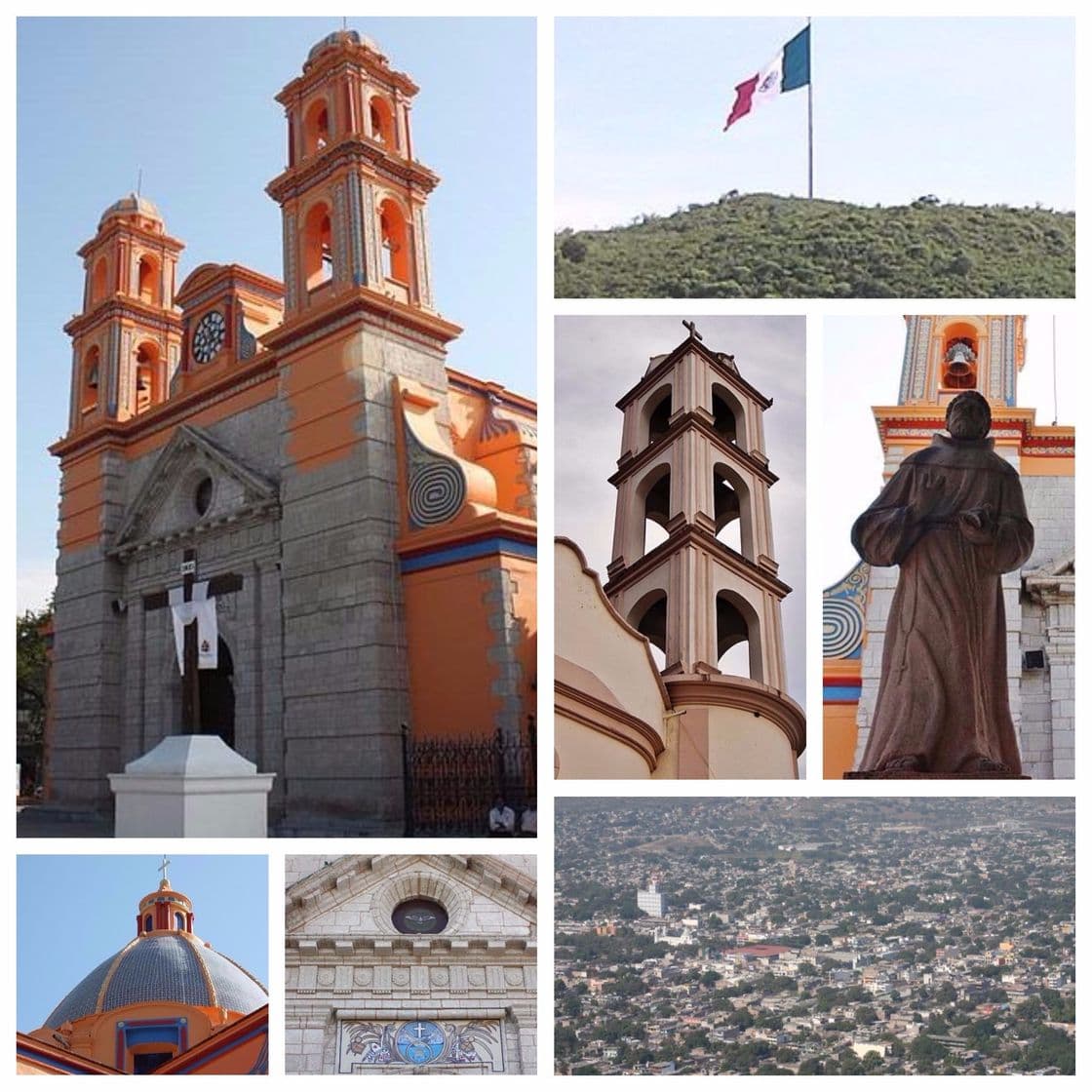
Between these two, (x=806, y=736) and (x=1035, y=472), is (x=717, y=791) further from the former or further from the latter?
(x=1035, y=472)

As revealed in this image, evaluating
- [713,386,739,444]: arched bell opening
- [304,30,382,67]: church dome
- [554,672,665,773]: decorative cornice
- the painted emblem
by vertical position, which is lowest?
the painted emblem

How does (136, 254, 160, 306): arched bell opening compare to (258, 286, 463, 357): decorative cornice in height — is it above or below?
above

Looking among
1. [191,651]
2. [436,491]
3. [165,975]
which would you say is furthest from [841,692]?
[191,651]

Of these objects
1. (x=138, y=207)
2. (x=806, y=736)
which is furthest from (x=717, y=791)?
(x=138, y=207)

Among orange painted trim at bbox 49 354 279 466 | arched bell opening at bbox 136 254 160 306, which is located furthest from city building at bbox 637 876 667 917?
arched bell opening at bbox 136 254 160 306

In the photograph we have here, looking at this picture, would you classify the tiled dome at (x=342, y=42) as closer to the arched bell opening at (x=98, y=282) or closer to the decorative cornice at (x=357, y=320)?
the decorative cornice at (x=357, y=320)

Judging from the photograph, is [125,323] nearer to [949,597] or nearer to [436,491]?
[436,491]

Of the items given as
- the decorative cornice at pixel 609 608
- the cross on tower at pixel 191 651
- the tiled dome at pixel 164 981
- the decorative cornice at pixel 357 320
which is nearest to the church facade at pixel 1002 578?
the decorative cornice at pixel 609 608

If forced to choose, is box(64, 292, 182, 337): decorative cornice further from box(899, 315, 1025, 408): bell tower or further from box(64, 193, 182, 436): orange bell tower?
box(899, 315, 1025, 408): bell tower
